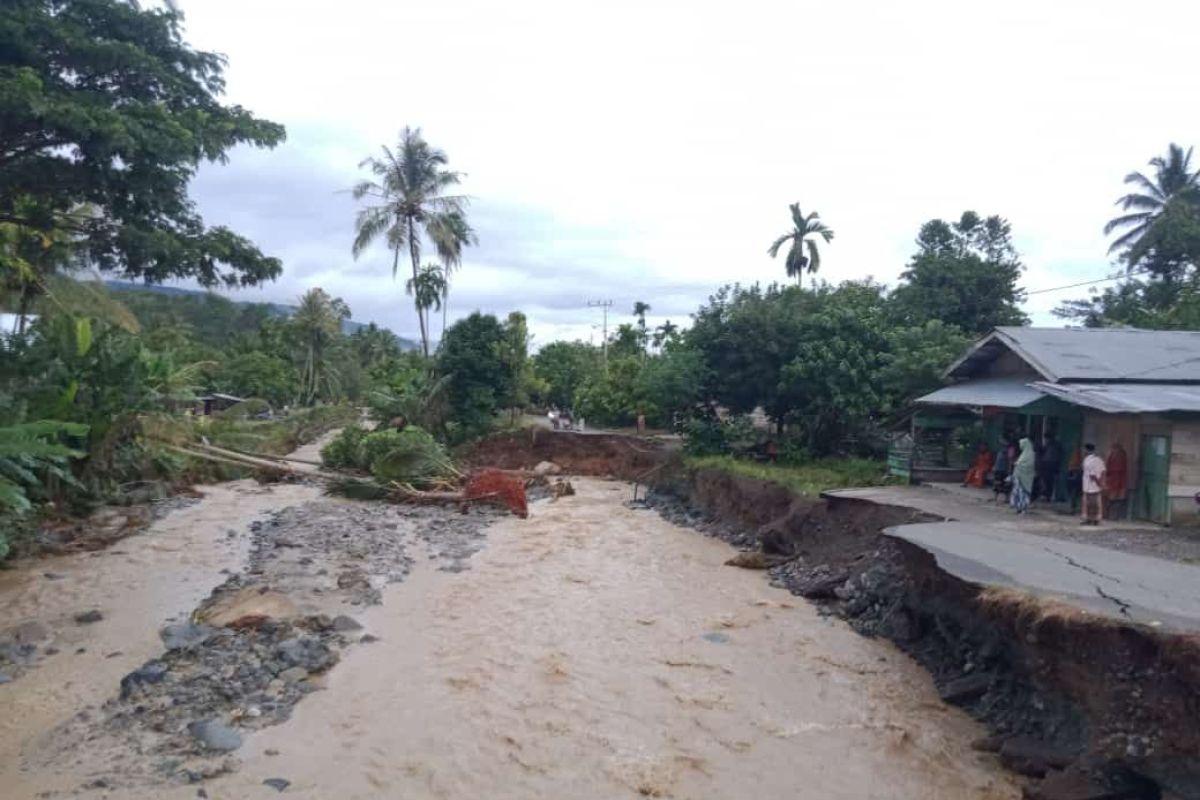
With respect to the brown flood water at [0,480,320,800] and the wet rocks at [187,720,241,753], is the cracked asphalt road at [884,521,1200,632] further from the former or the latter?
the brown flood water at [0,480,320,800]

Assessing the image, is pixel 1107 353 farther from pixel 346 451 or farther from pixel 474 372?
pixel 346 451

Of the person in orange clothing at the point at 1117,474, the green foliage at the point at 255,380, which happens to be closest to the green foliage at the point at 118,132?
the person in orange clothing at the point at 1117,474

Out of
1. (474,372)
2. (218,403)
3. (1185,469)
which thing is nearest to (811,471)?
(1185,469)

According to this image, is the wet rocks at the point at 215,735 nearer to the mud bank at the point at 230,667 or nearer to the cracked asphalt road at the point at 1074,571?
the mud bank at the point at 230,667

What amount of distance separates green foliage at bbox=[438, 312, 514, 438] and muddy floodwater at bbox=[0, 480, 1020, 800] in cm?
1592

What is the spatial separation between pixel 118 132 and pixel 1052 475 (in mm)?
16045

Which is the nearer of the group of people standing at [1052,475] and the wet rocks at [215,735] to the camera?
the wet rocks at [215,735]

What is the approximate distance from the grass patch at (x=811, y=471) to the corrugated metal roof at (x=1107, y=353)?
4408mm

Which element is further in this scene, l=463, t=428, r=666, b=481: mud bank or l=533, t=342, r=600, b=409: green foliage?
l=533, t=342, r=600, b=409: green foliage

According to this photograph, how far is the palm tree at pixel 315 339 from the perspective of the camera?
5138cm

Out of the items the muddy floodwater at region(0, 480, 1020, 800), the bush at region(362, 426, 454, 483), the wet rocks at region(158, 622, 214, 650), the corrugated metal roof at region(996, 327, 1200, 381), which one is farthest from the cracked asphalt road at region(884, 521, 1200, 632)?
the bush at region(362, 426, 454, 483)

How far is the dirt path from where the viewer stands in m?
7.93

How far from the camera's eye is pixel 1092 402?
43.0 ft

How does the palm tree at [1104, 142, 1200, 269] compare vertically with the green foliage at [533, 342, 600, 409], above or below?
above
